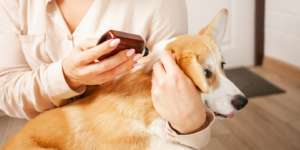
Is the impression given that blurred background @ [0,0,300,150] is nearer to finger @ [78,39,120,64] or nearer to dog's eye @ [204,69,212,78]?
dog's eye @ [204,69,212,78]

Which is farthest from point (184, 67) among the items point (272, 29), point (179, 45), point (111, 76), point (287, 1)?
point (272, 29)

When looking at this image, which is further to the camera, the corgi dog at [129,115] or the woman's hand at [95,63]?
the corgi dog at [129,115]

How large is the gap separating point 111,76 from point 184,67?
0.21 meters

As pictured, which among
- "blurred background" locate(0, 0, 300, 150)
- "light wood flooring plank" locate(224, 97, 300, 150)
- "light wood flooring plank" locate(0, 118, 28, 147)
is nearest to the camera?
"light wood flooring plank" locate(224, 97, 300, 150)

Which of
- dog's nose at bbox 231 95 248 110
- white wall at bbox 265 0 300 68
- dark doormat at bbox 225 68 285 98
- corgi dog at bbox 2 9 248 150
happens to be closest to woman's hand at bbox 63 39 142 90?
corgi dog at bbox 2 9 248 150

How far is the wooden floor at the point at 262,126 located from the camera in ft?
4.77

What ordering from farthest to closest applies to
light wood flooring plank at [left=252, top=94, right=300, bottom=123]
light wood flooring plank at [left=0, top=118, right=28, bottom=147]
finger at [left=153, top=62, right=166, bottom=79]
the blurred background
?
light wood flooring plank at [left=0, top=118, right=28, bottom=147] < light wood flooring plank at [left=252, top=94, right=300, bottom=123] < the blurred background < finger at [left=153, top=62, right=166, bottom=79]

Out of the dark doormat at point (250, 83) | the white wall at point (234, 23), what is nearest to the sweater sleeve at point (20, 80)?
the dark doormat at point (250, 83)

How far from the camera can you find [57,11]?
0.86 meters

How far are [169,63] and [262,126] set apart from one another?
127 centimetres

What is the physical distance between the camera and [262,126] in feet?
5.32

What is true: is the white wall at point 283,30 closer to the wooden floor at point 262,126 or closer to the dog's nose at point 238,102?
the wooden floor at point 262,126

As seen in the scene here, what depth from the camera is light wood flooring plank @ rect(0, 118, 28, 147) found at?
5.90 ft

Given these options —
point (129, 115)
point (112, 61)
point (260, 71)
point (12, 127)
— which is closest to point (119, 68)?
point (112, 61)
